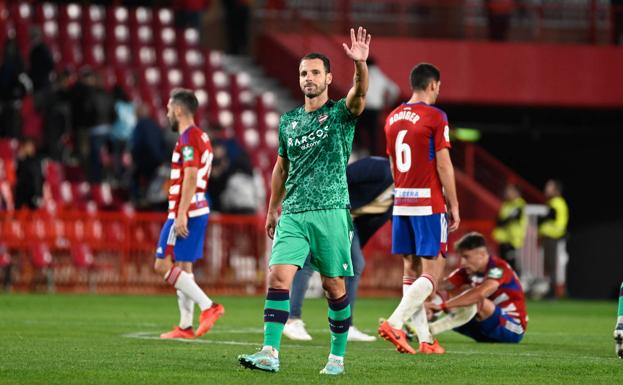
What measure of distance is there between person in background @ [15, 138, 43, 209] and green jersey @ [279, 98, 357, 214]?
12454 mm

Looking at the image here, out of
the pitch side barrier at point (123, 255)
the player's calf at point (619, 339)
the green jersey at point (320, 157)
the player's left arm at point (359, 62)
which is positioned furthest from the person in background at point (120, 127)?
the player's left arm at point (359, 62)

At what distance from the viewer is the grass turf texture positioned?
780 centimetres

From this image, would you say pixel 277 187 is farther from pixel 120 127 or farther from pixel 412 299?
pixel 120 127

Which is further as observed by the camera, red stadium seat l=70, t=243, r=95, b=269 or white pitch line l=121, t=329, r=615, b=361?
red stadium seat l=70, t=243, r=95, b=269

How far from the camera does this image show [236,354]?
9.46 m

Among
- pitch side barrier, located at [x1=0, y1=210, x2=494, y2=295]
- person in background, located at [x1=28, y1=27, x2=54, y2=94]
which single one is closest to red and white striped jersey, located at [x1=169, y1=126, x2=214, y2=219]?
pitch side barrier, located at [x1=0, y1=210, x2=494, y2=295]

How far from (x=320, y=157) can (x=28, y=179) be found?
496 inches

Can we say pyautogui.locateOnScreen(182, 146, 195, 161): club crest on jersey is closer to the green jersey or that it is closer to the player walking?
the player walking

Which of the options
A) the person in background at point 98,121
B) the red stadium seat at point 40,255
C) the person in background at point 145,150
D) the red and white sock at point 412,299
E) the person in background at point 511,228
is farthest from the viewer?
the person in background at point 511,228

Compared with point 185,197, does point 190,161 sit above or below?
above

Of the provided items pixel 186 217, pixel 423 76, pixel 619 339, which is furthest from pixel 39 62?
pixel 619 339

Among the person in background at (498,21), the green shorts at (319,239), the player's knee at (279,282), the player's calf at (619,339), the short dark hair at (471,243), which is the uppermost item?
the person in background at (498,21)

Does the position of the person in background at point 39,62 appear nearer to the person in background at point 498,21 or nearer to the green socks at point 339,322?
the person in background at point 498,21

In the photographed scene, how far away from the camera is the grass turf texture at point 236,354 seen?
7.80m
